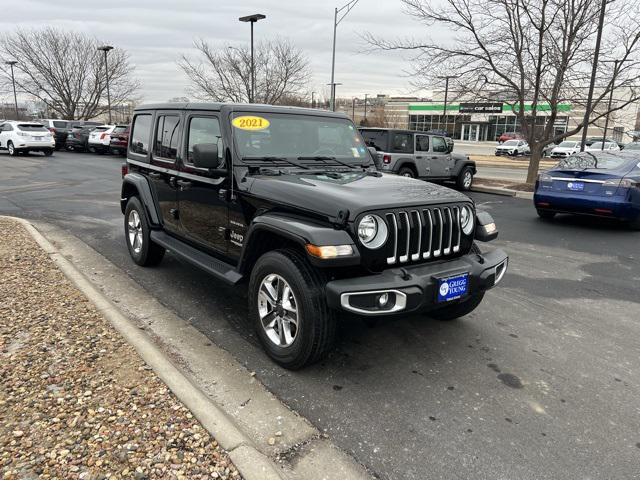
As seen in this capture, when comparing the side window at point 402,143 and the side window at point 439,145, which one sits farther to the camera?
the side window at point 439,145

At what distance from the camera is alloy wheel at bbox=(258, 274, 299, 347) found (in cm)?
342

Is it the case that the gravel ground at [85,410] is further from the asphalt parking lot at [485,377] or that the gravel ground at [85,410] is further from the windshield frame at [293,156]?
the windshield frame at [293,156]

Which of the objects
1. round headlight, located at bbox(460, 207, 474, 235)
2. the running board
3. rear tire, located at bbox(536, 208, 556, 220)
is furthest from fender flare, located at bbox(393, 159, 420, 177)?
round headlight, located at bbox(460, 207, 474, 235)

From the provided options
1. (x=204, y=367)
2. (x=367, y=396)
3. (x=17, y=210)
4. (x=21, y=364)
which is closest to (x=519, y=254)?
(x=367, y=396)

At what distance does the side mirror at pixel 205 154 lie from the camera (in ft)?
12.7

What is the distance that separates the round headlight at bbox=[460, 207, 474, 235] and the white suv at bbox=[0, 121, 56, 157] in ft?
80.6

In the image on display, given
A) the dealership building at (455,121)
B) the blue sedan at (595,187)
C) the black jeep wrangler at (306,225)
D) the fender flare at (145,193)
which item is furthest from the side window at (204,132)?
the dealership building at (455,121)

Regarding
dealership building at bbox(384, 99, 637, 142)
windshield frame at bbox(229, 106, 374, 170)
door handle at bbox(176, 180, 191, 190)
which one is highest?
dealership building at bbox(384, 99, 637, 142)

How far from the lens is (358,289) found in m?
3.01

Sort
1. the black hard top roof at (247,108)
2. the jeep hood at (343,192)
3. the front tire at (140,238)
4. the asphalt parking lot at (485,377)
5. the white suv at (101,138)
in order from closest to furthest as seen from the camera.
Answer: the asphalt parking lot at (485,377), the jeep hood at (343,192), the black hard top roof at (247,108), the front tire at (140,238), the white suv at (101,138)

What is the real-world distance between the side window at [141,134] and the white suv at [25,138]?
20.6m

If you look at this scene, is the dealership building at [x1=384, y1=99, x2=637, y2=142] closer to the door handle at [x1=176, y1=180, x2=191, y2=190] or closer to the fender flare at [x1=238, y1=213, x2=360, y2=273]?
the door handle at [x1=176, y1=180, x2=191, y2=190]

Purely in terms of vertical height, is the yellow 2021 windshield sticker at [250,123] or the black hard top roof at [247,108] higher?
the black hard top roof at [247,108]

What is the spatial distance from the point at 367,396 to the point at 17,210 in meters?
9.15
